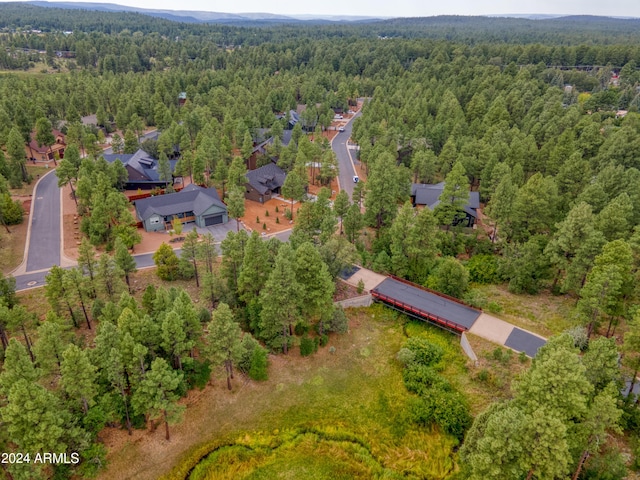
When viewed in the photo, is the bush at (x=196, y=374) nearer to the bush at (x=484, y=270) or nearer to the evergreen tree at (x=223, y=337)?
the evergreen tree at (x=223, y=337)

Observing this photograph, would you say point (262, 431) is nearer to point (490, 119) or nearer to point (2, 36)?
point (490, 119)

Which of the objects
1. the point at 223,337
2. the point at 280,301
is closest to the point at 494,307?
the point at 280,301

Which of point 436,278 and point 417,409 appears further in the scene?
point 436,278

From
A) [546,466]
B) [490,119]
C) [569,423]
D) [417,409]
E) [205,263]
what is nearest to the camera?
[546,466]

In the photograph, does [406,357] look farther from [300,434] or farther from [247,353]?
[247,353]

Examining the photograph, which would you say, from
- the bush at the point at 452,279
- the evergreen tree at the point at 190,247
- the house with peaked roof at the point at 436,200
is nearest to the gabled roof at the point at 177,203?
the evergreen tree at the point at 190,247

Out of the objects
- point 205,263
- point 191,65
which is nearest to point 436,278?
point 205,263

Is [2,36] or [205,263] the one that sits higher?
[2,36]
